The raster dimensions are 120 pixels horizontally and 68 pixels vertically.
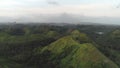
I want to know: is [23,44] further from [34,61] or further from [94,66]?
[94,66]

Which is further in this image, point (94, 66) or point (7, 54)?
point (7, 54)

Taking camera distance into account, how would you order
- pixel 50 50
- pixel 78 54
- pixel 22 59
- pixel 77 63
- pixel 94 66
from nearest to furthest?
pixel 94 66 < pixel 77 63 < pixel 78 54 < pixel 22 59 < pixel 50 50

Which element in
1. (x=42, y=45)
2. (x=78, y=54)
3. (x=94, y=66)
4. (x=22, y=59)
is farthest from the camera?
(x=42, y=45)

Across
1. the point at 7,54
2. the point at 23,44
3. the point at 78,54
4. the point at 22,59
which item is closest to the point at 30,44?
the point at 23,44

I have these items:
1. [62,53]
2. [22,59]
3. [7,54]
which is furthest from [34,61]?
[7,54]

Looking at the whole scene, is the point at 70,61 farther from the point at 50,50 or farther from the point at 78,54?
the point at 50,50

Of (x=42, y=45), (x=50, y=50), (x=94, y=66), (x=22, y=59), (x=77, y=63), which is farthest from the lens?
(x=42, y=45)
